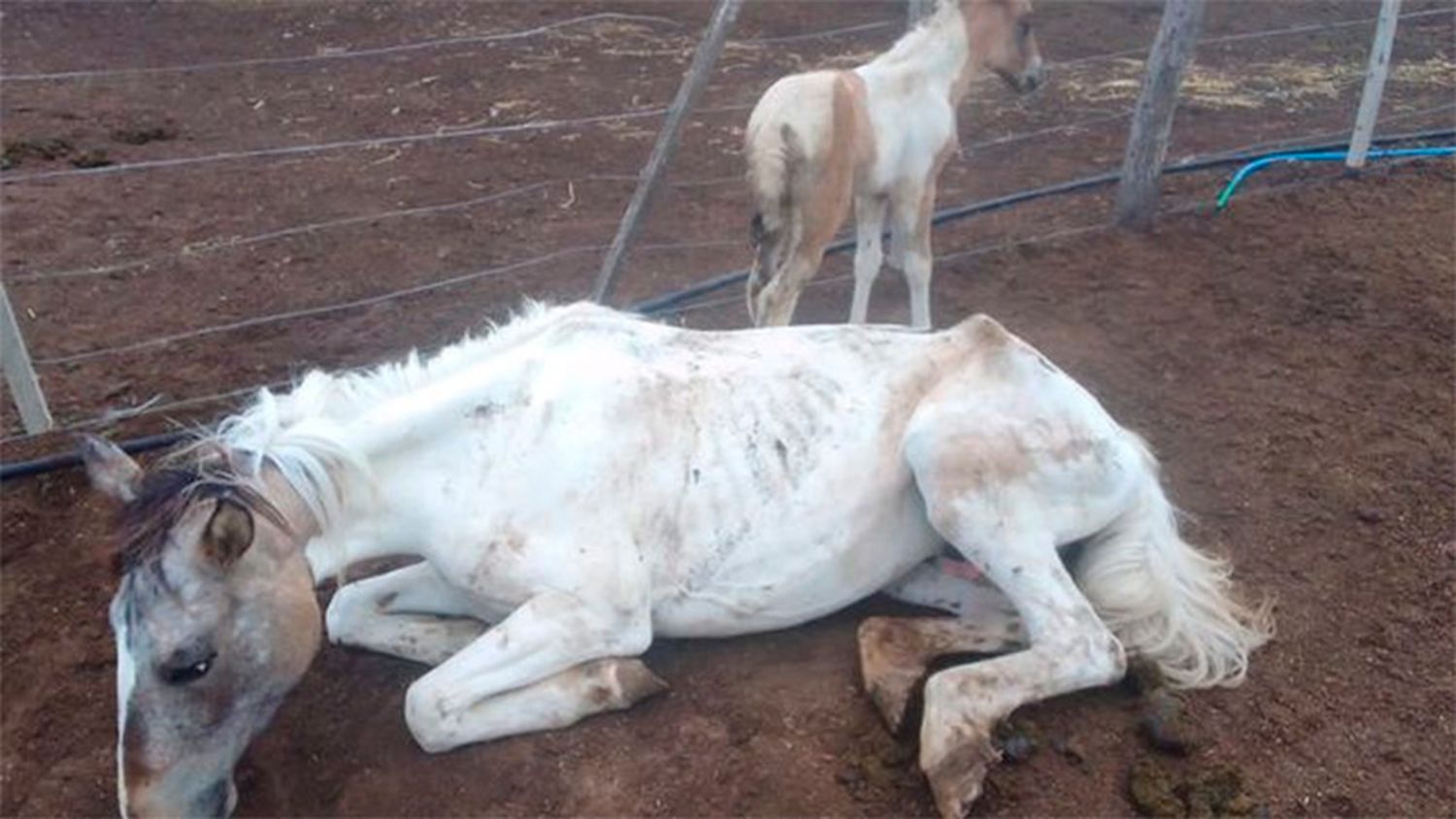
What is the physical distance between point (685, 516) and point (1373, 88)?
532 centimetres

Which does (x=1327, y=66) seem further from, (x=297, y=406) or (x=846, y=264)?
(x=297, y=406)

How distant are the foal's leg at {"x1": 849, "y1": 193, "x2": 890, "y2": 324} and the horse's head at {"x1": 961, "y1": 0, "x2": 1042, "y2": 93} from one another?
817mm

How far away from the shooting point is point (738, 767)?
9.29 feet

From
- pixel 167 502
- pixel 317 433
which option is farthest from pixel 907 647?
pixel 167 502

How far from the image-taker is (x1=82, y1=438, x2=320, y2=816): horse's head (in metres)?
2.42

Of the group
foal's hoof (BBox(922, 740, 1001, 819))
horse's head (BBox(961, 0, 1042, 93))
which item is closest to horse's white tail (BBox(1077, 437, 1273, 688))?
foal's hoof (BBox(922, 740, 1001, 819))

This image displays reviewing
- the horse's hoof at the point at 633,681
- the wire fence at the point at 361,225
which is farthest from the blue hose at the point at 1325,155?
the horse's hoof at the point at 633,681

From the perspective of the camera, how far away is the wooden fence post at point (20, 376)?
13.3 ft

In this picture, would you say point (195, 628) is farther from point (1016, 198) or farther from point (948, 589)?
point (1016, 198)

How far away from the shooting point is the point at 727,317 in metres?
5.23

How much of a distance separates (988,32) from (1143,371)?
62.0 inches

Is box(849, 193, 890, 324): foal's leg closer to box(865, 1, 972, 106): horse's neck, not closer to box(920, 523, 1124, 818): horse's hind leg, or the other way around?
box(865, 1, 972, 106): horse's neck

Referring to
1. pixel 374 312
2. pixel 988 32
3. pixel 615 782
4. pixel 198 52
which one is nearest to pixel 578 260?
pixel 374 312

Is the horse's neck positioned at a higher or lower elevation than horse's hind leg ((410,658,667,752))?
higher
